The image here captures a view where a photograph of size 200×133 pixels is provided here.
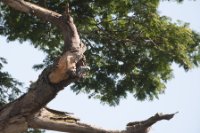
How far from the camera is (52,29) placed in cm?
835

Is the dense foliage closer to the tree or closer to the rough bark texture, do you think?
the tree

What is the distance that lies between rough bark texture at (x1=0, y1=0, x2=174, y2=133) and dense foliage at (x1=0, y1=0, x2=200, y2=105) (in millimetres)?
2525

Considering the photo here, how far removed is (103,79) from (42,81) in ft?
11.4

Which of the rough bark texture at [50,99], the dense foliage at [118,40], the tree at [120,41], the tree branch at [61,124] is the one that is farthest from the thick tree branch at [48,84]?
the dense foliage at [118,40]

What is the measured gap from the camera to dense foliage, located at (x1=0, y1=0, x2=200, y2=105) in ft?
24.6

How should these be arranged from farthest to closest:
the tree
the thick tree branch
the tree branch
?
1. the tree
2. the tree branch
3. the thick tree branch

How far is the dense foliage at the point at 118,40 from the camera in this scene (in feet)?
24.6

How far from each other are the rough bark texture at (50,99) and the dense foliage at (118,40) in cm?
252

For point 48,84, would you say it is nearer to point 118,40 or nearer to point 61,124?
point 61,124

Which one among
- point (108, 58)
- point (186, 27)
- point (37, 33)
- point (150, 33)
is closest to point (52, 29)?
point (37, 33)

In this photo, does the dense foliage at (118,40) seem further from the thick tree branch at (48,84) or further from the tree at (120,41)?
the thick tree branch at (48,84)

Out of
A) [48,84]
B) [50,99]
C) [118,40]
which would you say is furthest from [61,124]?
[118,40]

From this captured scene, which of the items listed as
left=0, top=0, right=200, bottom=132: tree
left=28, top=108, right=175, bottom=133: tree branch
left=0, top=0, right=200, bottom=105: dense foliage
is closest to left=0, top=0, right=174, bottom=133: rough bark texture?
left=28, top=108, right=175, bottom=133: tree branch

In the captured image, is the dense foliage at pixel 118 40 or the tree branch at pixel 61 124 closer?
the tree branch at pixel 61 124
